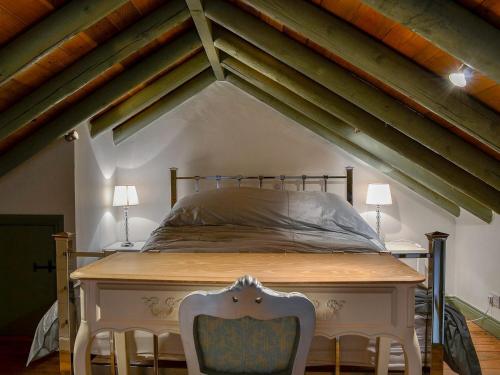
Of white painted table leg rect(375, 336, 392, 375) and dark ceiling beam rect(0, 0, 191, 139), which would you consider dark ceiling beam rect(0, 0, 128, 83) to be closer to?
dark ceiling beam rect(0, 0, 191, 139)

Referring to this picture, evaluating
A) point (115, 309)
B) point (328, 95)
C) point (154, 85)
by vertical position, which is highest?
point (154, 85)

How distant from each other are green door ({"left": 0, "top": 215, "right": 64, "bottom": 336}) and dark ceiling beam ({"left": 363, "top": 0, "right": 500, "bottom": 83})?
2.97 metres

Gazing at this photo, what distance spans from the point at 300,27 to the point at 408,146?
1238 millimetres

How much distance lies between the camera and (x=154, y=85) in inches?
135

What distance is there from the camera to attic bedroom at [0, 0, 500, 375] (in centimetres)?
145

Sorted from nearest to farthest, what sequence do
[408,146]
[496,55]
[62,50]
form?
1. [496,55]
2. [62,50]
3. [408,146]

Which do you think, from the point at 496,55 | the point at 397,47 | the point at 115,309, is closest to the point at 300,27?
the point at 397,47

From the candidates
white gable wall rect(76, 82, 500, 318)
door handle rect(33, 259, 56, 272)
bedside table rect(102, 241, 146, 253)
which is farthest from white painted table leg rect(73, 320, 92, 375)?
white gable wall rect(76, 82, 500, 318)

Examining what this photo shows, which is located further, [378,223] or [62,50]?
[378,223]

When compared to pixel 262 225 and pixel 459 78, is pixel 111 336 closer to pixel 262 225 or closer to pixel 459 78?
pixel 262 225

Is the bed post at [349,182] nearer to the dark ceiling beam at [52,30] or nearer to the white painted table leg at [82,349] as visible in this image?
the dark ceiling beam at [52,30]

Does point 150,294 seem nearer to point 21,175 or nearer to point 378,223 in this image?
point 21,175

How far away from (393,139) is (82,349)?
220 cm

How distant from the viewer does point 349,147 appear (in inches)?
153
